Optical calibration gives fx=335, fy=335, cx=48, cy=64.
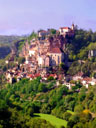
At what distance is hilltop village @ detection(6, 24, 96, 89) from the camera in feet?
146

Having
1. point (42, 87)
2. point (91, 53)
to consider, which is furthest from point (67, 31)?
point (42, 87)

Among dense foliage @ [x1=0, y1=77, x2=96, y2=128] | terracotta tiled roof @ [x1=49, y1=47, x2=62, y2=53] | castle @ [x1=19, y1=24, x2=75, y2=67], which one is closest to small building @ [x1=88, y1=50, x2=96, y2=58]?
castle @ [x1=19, y1=24, x2=75, y2=67]

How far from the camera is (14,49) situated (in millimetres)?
66188

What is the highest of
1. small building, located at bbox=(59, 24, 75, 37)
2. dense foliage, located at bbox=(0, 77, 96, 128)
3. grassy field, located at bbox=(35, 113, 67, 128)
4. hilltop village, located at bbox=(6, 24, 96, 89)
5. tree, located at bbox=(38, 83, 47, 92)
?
small building, located at bbox=(59, 24, 75, 37)

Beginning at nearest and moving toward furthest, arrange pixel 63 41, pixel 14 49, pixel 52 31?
pixel 63 41 → pixel 52 31 → pixel 14 49

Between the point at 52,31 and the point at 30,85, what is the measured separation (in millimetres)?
17523

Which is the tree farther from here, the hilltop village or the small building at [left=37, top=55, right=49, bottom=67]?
the small building at [left=37, top=55, right=49, bottom=67]

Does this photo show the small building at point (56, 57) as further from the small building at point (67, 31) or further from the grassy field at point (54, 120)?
the grassy field at point (54, 120)

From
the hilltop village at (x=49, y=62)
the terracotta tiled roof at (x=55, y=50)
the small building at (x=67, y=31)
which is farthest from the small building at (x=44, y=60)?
the small building at (x=67, y=31)

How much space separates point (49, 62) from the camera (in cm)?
4791

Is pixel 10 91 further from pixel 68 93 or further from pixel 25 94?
pixel 68 93

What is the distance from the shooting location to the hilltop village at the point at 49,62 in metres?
44.4

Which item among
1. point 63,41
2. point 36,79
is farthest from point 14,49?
point 36,79

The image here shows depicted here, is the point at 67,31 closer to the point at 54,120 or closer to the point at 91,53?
the point at 91,53
